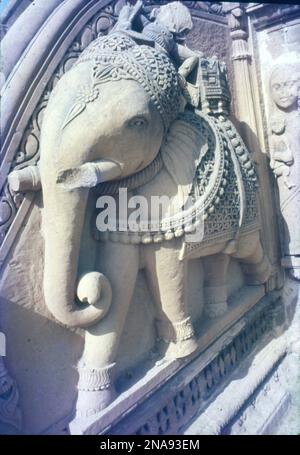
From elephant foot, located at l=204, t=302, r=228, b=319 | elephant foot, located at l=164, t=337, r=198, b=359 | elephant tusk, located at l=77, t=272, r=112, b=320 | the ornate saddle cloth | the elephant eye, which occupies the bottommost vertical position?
elephant foot, located at l=164, t=337, r=198, b=359

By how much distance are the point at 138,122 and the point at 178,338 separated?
914mm

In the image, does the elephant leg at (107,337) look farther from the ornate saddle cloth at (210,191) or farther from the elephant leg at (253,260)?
the elephant leg at (253,260)

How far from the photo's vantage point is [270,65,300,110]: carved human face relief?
2.09 metres

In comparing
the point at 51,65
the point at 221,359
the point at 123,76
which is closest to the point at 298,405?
the point at 221,359

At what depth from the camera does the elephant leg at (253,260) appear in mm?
1782

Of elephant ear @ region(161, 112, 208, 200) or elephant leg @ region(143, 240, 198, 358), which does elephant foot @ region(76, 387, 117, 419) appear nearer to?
elephant leg @ region(143, 240, 198, 358)

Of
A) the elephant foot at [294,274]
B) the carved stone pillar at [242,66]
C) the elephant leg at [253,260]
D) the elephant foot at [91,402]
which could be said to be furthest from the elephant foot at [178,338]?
the carved stone pillar at [242,66]

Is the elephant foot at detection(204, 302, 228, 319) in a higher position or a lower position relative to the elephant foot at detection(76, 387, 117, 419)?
higher

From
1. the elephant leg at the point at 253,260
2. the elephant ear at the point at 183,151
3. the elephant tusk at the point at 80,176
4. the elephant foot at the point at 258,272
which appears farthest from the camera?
the elephant foot at the point at 258,272

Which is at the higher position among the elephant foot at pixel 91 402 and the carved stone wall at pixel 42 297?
the carved stone wall at pixel 42 297

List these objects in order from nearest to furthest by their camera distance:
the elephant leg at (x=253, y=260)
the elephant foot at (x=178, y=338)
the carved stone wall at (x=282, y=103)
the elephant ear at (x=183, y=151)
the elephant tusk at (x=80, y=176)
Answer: the elephant tusk at (x=80, y=176), the elephant ear at (x=183, y=151), the elephant foot at (x=178, y=338), the elephant leg at (x=253, y=260), the carved stone wall at (x=282, y=103)

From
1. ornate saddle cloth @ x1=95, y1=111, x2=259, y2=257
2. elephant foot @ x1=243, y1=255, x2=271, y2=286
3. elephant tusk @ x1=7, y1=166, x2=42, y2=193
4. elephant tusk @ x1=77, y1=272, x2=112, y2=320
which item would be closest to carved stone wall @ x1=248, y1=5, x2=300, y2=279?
elephant foot @ x1=243, y1=255, x2=271, y2=286

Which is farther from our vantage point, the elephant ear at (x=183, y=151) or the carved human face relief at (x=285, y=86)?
the carved human face relief at (x=285, y=86)

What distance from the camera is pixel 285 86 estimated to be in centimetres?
211
